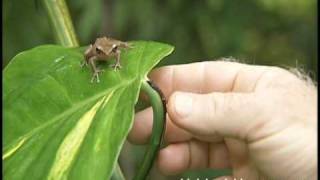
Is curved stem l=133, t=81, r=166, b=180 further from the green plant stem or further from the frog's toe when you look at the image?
the green plant stem

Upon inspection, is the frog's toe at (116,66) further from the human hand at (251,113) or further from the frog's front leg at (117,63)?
the human hand at (251,113)

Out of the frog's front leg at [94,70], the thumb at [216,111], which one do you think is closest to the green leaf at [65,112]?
the frog's front leg at [94,70]

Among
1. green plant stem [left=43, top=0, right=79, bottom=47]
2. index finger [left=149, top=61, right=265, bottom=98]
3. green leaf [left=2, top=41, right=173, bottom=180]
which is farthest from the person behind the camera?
index finger [left=149, top=61, right=265, bottom=98]

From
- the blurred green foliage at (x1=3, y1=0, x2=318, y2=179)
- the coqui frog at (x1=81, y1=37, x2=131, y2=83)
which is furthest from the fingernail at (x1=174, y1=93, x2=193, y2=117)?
the blurred green foliage at (x1=3, y1=0, x2=318, y2=179)

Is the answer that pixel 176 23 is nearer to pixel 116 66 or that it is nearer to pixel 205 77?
pixel 205 77

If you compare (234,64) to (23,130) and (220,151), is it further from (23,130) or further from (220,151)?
(23,130)

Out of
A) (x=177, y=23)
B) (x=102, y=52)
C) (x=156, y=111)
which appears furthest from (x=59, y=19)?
(x=177, y=23)

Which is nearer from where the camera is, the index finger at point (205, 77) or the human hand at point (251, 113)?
the human hand at point (251, 113)
